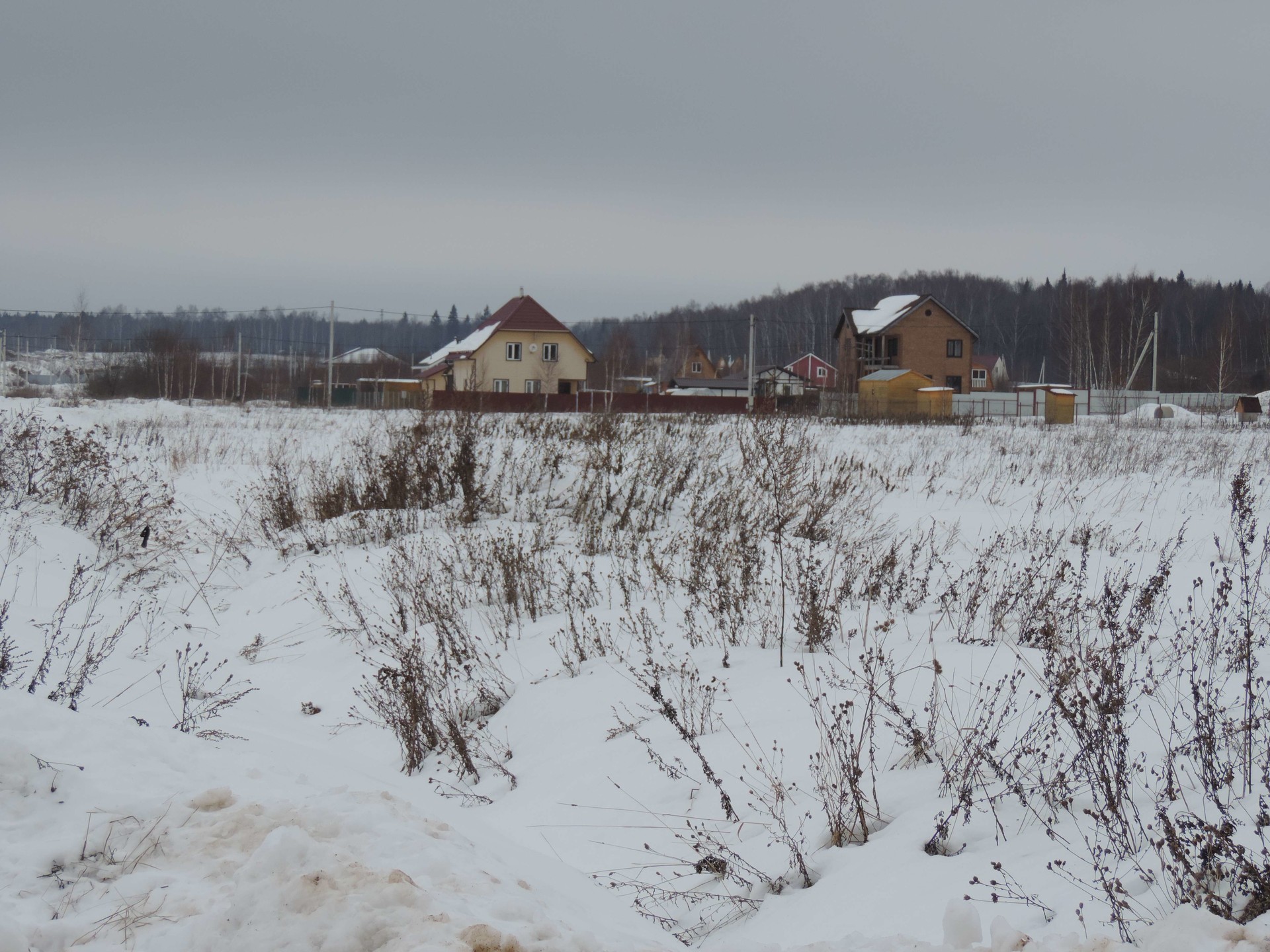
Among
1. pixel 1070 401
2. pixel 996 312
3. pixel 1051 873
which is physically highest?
pixel 996 312

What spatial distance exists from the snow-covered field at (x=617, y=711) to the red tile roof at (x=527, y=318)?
4146 cm

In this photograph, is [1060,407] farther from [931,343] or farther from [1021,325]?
[1021,325]

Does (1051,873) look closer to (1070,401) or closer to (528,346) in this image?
(1070,401)

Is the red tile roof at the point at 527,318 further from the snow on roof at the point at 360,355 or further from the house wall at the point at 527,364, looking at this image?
the snow on roof at the point at 360,355

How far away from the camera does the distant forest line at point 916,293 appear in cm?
6906

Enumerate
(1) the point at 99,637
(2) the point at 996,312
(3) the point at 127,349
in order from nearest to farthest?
(1) the point at 99,637 < (3) the point at 127,349 < (2) the point at 996,312

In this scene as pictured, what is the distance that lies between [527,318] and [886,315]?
23.7 meters

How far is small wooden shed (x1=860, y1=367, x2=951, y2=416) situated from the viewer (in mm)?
28991

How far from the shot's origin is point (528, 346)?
52.9 meters

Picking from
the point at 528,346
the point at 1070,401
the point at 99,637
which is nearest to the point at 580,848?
the point at 99,637

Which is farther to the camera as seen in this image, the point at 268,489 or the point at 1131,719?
the point at 268,489

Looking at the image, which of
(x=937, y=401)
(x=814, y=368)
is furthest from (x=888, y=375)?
(x=814, y=368)

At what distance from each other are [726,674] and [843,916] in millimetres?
2370

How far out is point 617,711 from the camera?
4996mm
